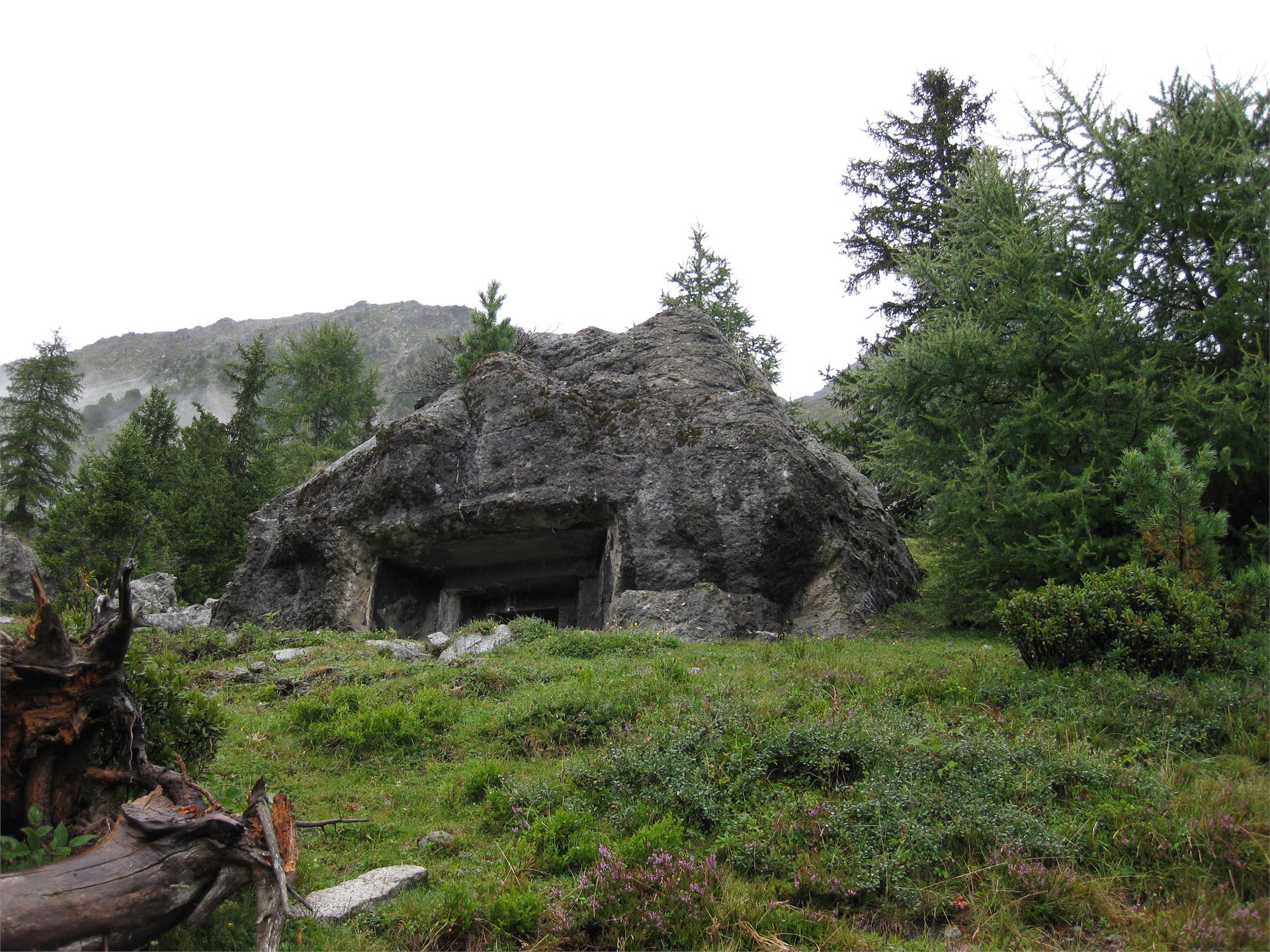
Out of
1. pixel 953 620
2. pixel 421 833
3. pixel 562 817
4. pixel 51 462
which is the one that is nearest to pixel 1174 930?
pixel 562 817

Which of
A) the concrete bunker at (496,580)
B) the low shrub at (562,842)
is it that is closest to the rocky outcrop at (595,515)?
the concrete bunker at (496,580)

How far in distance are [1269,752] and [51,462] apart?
43045mm

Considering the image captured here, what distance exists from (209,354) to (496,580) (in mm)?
102959

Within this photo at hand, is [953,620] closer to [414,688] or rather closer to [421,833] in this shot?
[414,688]

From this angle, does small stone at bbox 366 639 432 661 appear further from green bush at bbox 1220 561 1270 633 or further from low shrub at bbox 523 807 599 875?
green bush at bbox 1220 561 1270 633

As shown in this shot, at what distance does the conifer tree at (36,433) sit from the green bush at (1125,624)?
125ft

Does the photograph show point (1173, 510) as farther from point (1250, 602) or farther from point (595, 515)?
point (595, 515)

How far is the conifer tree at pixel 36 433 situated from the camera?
3516 centimetres

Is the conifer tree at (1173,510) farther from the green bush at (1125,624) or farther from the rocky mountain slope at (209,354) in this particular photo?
the rocky mountain slope at (209,354)

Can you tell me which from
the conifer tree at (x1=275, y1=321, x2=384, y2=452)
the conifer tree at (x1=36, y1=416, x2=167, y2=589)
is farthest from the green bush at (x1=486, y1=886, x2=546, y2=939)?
the conifer tree at (x1=275, y1=321, x2=384, y2=452)

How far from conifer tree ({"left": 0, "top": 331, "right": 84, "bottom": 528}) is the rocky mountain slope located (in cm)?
4246

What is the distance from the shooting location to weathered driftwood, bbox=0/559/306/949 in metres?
4.00

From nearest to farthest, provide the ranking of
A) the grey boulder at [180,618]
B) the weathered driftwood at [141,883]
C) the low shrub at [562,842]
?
the weathered driftwood at [141,883]
the low shrub at [562,842]
the grey boulder at [180,618]

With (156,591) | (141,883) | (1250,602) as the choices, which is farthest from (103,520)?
(1250,602)
